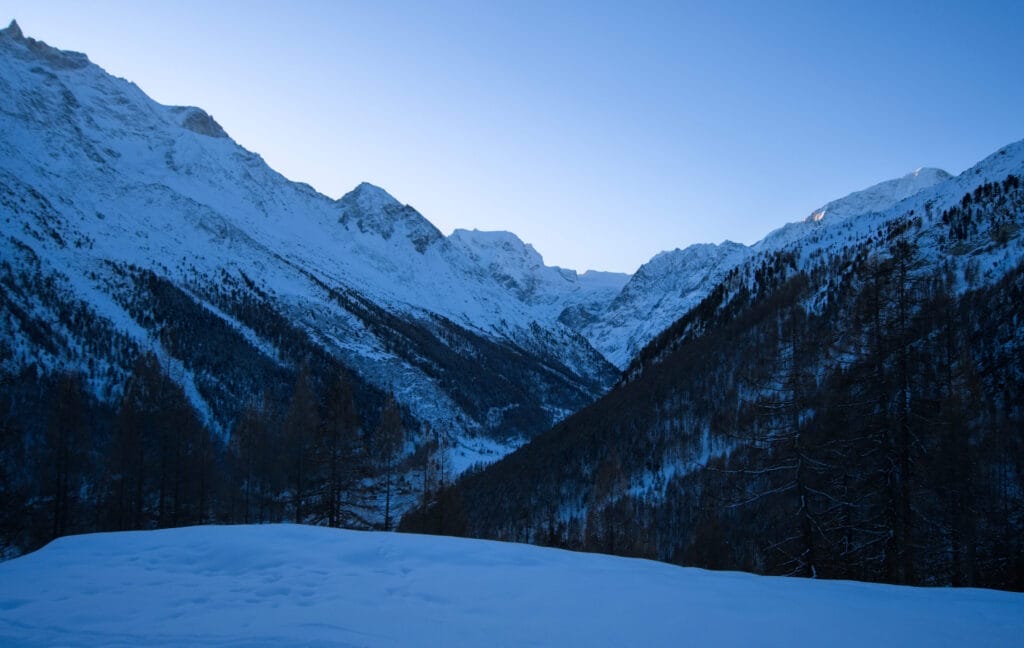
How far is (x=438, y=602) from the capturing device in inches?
326

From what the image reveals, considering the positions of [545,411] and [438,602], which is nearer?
[438,602]

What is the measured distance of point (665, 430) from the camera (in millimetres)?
80375

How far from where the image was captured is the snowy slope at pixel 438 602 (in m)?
7.09

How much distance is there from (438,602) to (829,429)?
1703cm

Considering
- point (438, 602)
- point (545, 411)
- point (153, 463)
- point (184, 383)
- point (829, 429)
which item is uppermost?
point (545, 411)

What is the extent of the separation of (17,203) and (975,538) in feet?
596

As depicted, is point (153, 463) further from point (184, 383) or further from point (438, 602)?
point (184, 383)

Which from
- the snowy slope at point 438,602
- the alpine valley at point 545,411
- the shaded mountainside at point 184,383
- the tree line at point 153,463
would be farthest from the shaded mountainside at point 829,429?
the shaded mountainside at point 184,383

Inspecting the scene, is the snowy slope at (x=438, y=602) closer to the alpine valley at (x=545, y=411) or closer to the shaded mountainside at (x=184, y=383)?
the alpine valley at (x=545, y=411)

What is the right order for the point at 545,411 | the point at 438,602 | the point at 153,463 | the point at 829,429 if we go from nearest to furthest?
1. the point at 438,602
2. the point at 829,429
3. the point at 153,463
4. the point at 545,411

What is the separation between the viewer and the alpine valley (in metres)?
14.8

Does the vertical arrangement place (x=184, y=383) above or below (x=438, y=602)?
above

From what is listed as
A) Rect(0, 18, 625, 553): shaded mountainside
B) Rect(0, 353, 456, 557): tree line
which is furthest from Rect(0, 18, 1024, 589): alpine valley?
Rect(0, 18, 625, 553): shaded mountainside

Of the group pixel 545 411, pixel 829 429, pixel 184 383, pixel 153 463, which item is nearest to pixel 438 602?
pixel 829 429
